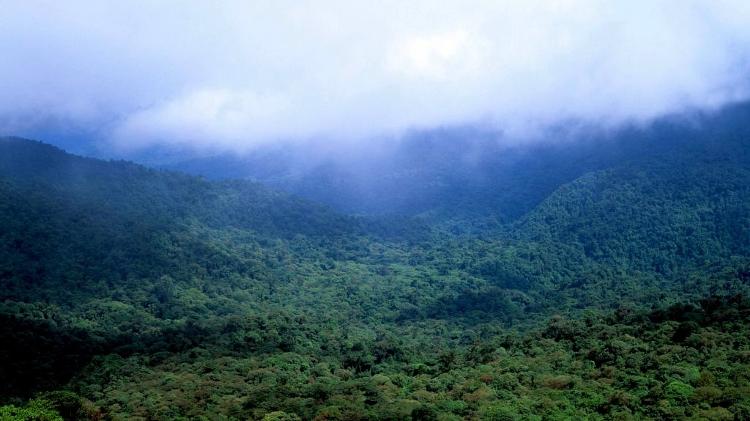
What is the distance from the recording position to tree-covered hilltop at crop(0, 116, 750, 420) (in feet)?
129

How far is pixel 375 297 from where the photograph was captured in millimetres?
89312

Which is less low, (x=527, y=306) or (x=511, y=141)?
(x=511, y=141)

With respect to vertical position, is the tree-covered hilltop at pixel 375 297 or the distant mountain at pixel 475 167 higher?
the distant mountain at pixel 475 167

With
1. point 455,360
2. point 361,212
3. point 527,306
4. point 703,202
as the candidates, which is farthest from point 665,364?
point 361,212

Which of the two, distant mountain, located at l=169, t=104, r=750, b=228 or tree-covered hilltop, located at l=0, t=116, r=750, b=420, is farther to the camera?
distant mountain, located at l=169, t=104, r=750, b=228

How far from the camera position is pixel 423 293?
90875 mm

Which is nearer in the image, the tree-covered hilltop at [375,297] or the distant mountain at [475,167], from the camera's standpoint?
the tree-covered hilltop at [375,297]

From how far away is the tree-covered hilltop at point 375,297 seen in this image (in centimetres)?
3947

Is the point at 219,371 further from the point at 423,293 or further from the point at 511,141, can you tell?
the point at 511,141

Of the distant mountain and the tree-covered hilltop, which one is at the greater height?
the distant mountain

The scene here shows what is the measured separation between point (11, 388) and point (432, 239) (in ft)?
279

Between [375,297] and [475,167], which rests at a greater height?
[475,167]

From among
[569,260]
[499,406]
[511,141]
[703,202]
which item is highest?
[511,141]

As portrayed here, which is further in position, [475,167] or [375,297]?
[475,167]
